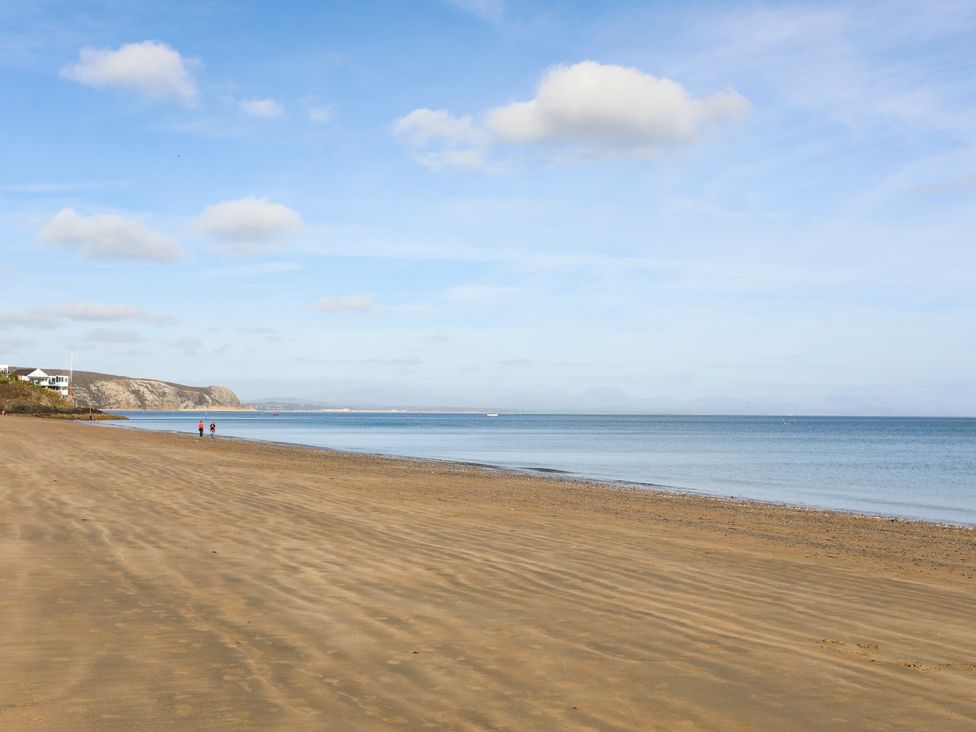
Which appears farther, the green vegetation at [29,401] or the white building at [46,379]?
the white building at [46,379]

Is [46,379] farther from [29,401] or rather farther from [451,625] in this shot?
[451,625]

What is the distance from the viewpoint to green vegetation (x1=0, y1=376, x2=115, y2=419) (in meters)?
98.2

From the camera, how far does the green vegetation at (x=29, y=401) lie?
322 ft

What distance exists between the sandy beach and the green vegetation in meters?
98.2

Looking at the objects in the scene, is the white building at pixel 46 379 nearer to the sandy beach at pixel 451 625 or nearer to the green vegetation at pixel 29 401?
the green vegetation at pixel 29 401

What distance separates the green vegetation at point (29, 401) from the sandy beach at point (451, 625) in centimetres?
9822

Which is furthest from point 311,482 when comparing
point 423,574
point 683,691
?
point 683,691

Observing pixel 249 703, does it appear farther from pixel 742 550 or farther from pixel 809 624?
pixel 742 550

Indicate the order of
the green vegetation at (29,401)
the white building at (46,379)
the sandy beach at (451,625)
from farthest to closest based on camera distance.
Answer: the white building at (46,379) < the green vegetation at (29,401) < the sandy beach at (451,625)

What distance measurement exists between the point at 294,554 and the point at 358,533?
7.22ft

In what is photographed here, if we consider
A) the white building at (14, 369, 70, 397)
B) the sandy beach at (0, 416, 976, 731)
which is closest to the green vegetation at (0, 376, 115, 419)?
the white building at (14, 369, 70, 397)

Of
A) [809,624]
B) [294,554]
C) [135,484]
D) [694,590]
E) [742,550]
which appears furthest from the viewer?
[135,484]

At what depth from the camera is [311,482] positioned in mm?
22078

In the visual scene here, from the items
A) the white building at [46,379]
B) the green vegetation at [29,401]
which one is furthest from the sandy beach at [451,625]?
the white building at [46,379]
